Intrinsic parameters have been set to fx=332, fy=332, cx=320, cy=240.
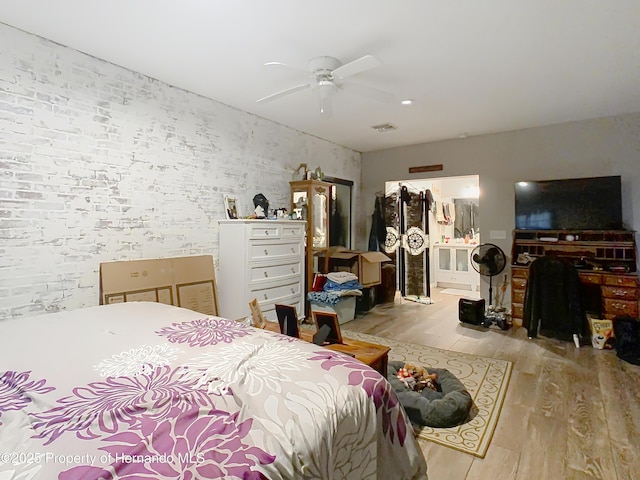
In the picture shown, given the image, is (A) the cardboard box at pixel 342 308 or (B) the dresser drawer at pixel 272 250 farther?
Result: (A) the cardboard box at pixel 342 308

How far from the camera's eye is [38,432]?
29.8 inches

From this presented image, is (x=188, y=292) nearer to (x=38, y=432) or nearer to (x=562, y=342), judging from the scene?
(x=38, y=432)

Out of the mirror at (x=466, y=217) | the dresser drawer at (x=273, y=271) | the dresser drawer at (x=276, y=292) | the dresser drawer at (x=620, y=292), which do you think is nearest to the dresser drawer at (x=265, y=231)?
the dresser drawer at (x=273, y=271)

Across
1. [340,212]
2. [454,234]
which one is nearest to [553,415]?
[340,212]

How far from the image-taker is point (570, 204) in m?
3.93

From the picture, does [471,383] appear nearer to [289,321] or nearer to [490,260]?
[289,321]

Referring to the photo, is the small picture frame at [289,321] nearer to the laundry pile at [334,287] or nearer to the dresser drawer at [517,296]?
the laundry pile at [334,287]

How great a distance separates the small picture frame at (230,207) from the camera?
3.60 metres

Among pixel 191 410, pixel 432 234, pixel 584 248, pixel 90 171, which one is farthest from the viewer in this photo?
pixel 432 234

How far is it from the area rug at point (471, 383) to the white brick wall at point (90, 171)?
89.0 inches

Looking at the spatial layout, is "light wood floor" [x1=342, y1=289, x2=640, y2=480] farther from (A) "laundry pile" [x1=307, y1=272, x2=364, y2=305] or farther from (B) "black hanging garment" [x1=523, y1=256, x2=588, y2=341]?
(A) "laundry pile" [x1=307, y1=272, x2=364, y2=305]

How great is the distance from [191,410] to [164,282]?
236 cm

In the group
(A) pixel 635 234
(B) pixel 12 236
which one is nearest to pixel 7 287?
(B) pixel 12 236

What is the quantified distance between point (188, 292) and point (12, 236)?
4.42ft
